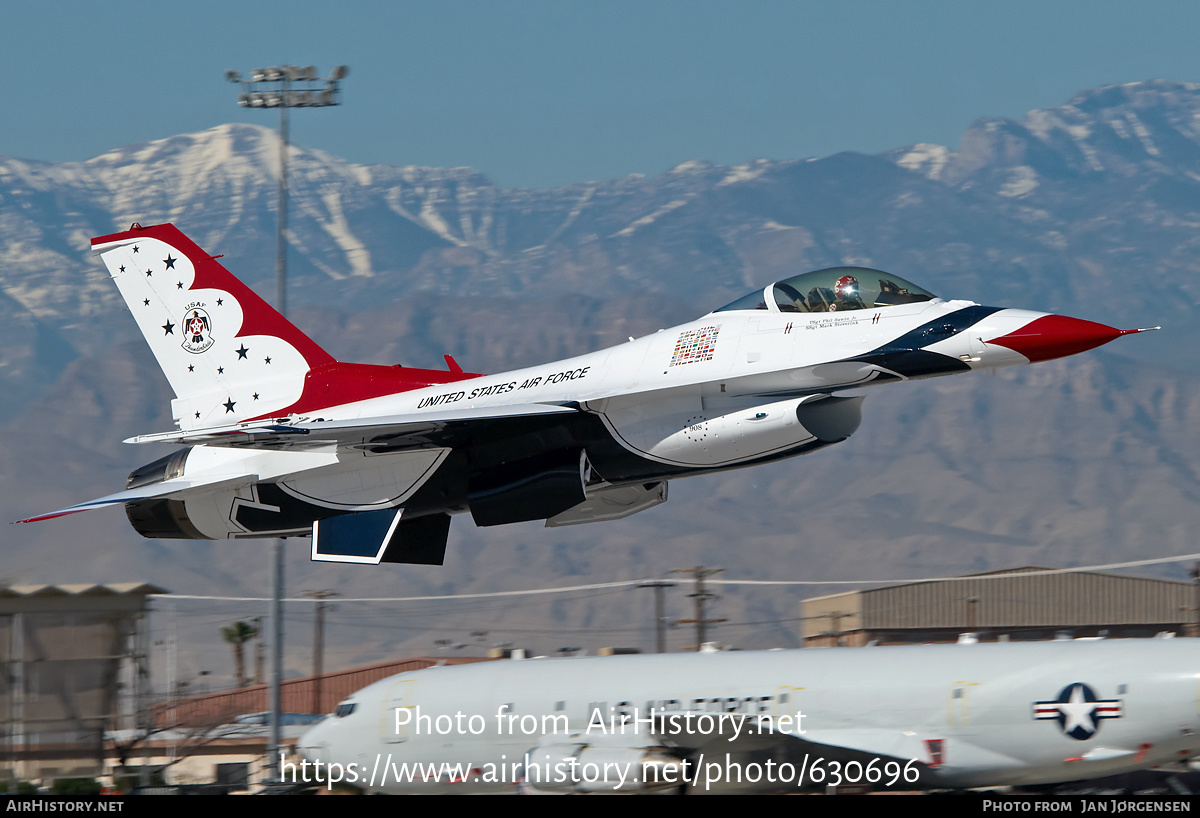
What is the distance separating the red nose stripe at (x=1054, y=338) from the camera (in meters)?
15.2

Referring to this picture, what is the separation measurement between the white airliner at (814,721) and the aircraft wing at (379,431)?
15.6 ft

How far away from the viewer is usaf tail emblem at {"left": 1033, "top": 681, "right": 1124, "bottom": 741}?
18.4 meters

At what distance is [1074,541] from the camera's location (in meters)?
148

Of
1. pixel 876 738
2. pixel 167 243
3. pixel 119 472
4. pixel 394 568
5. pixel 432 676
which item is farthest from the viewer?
pixel 119 472

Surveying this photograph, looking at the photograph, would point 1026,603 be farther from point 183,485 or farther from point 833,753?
point 183,485

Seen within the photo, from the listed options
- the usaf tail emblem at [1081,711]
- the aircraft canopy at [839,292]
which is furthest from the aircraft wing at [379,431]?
the usaf tail emblem at [1081,711]

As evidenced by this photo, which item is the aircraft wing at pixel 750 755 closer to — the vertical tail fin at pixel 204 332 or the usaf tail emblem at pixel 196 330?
the vertical tail fin at pixel 204 332

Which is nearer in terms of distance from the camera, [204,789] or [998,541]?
[204,789]

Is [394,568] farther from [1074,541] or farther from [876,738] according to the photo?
[876,738]

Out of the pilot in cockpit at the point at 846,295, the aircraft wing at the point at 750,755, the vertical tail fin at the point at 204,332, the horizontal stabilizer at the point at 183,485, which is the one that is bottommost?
the aircraft wing at the point at 750,755

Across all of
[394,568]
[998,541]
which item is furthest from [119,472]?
[998,541]

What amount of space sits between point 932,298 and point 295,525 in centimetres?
908

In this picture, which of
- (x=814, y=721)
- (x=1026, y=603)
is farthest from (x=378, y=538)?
(x=1026, y=603)

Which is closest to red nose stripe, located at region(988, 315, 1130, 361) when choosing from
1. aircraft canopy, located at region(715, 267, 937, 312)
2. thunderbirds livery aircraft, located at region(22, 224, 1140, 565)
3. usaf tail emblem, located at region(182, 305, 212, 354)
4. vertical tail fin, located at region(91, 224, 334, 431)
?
thunderbirds livery aircraft, located at region(22, 224, 1140, 565)
